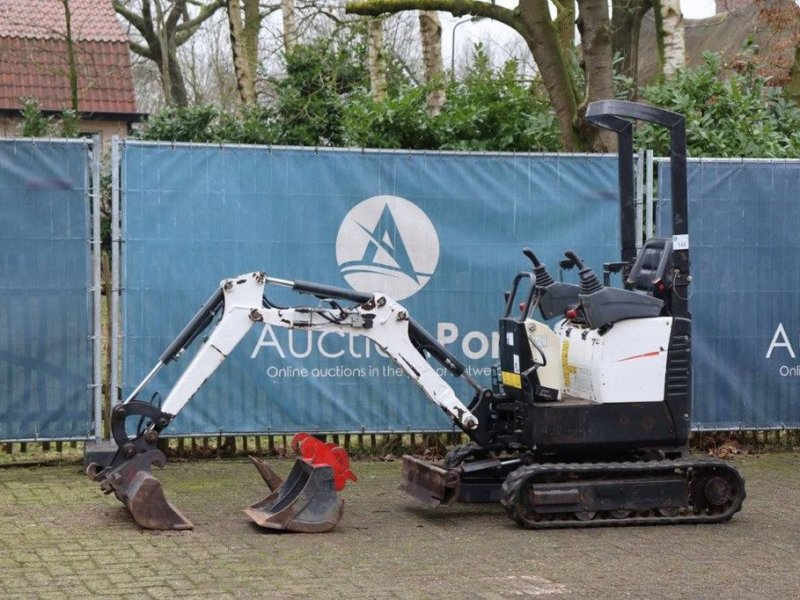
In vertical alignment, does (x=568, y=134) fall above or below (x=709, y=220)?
above

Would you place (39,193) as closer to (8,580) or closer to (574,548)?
(8,580)

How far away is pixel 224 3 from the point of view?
31109 mm

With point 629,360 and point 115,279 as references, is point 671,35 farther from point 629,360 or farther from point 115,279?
point 629,360

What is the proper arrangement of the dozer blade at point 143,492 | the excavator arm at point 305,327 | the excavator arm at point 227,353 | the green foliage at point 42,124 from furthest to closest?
the green foliage at point 42,124
the excavator arm at point 305,327
the excavator arm at point 227,353
the dozer blade at point 143,492

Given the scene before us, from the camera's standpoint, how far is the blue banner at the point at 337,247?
11445 millimetres

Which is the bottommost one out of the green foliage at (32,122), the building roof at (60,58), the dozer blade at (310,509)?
the dozer blade at (310,509)

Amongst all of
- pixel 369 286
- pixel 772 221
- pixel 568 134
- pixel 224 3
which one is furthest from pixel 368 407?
pixel 224 3

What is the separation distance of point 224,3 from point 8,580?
24931mm

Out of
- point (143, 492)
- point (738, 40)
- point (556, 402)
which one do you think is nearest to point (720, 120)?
point (556, 402)

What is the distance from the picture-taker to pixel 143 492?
903 cm

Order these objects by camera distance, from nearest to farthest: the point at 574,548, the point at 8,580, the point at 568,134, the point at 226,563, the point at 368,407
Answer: the point at 8,580
the point at 226,563
the point at 574,548
the point at 368,407
the point at 568,134

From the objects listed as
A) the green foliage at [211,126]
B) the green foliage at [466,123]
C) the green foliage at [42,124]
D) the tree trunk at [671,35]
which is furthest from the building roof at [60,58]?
the green foliage at [466,123]

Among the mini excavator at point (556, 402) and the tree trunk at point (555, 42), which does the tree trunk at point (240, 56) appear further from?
the mini excavator at point (556, 402)

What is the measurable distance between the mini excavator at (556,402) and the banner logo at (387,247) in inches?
84.2
